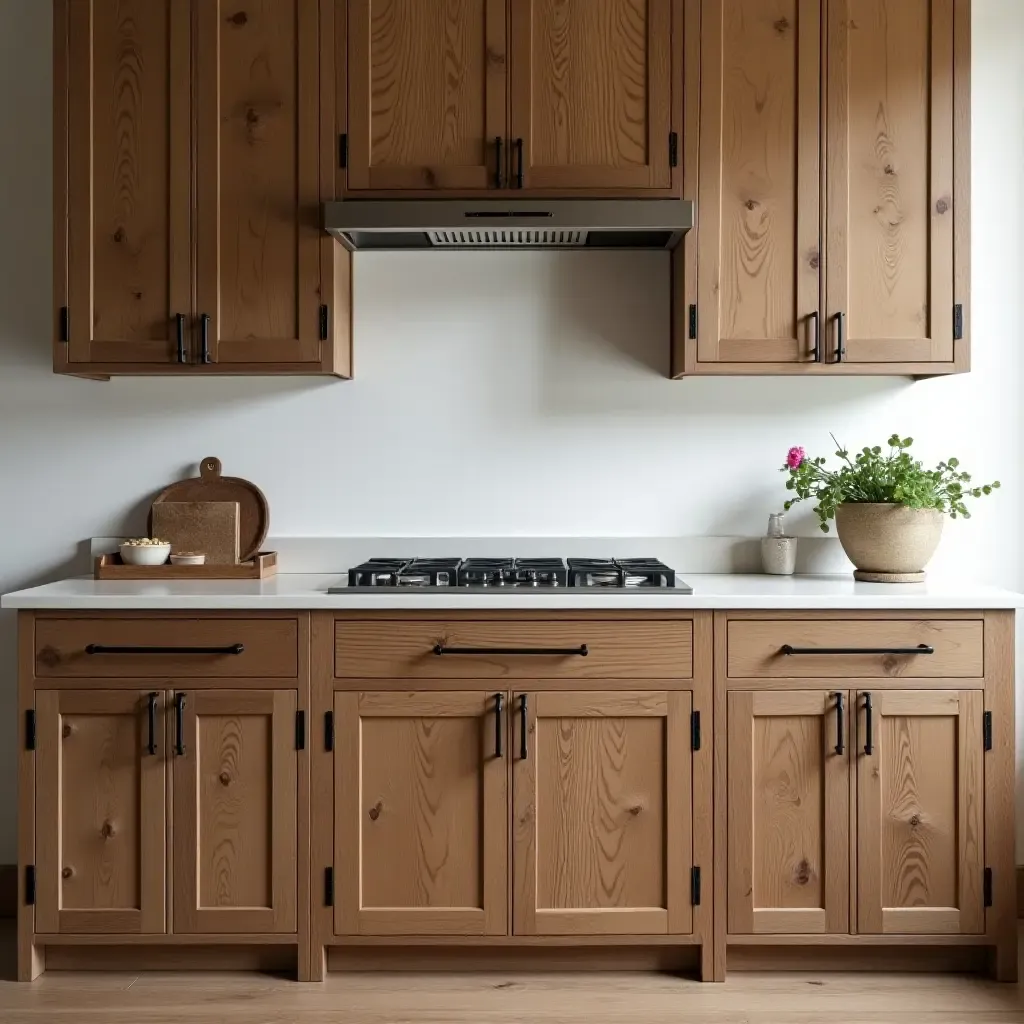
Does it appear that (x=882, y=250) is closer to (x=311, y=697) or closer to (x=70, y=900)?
(x=311, y=697)

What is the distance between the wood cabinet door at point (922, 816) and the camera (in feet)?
7.86

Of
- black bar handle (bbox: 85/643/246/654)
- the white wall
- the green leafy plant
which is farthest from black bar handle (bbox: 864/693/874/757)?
black bar handle (bbox: 85/643/246/654)

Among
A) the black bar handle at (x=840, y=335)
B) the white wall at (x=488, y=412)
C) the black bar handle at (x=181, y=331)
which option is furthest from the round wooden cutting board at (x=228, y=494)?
the black bar handle at (x=840, y=335)

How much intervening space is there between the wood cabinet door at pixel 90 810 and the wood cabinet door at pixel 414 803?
46 centimetres

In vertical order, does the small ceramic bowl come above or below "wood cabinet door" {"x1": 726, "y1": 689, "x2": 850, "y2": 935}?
above

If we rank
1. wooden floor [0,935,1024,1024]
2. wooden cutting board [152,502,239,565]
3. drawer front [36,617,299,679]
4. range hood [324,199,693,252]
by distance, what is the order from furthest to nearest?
wooden cutting board [152,502,239,565]
range hood [324,199,693,252]
drawer front [36,617,299,679]
wooden floor [0,935,1024,1024]

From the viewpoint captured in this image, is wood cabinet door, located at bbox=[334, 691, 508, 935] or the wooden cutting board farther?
the wooden cutting board

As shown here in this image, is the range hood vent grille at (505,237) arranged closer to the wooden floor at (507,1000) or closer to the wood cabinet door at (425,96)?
the wood cabinet door at (425,96)

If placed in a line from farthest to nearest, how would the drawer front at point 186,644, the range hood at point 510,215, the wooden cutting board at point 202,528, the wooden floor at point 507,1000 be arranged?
the wooden cutting board at point 202,528
the range hood at point 510,215
the drawer front at point 186,644
the wooden floor at point 507,1000

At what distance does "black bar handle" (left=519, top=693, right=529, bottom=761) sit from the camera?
238 cm

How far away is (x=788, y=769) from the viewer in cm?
240

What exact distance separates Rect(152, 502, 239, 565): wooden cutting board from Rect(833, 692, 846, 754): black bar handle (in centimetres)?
161

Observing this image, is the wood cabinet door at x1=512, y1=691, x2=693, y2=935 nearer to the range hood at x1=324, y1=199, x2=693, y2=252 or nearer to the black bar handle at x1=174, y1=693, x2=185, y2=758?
the black bar handle at x1=174, y1=693, x2=185, y2=758

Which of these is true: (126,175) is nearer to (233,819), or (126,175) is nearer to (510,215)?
(510,215)
